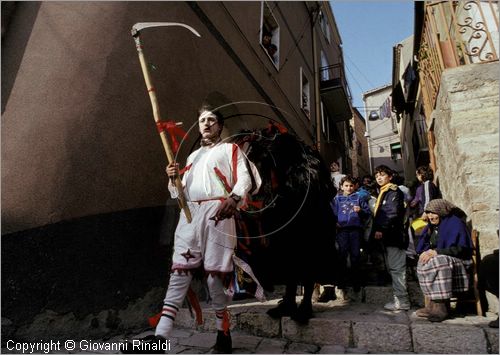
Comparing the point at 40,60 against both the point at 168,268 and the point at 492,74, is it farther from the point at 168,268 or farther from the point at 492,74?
the point at 492,74

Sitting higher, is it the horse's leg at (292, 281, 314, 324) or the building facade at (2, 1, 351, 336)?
the building facade at (2, 1, 351, 336)

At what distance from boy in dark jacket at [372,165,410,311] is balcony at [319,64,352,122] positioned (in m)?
10.0

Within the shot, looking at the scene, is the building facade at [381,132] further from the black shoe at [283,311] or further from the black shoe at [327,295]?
the black shoe at [283,311]

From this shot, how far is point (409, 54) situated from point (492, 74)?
44.8 feet

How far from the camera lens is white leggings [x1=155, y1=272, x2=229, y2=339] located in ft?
7.58

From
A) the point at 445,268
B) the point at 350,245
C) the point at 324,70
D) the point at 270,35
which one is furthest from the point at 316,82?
the point at 445,268

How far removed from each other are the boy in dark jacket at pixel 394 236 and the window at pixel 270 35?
5.36m

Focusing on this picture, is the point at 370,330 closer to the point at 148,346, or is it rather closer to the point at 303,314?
the point at 303,314

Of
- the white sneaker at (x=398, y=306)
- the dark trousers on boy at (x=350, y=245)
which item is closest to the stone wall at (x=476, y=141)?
the white sneaker at (x=398, y=306)

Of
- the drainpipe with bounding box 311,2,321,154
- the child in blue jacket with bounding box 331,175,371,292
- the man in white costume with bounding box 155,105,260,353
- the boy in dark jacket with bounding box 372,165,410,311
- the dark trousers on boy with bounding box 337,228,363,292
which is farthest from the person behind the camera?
the drainpipe with bounding box 311,2,321,154

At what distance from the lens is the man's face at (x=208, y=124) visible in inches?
111

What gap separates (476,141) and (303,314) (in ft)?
8.92

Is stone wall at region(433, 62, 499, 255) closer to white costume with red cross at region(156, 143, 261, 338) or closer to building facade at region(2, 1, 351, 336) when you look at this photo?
building facade at region(2, 1, 351, 336)

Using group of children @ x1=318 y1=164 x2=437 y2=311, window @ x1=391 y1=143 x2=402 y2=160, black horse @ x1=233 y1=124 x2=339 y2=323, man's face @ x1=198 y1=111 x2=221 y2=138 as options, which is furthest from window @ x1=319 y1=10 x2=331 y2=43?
man's face @ x1=198 y1=111 x2=221 y2=138
